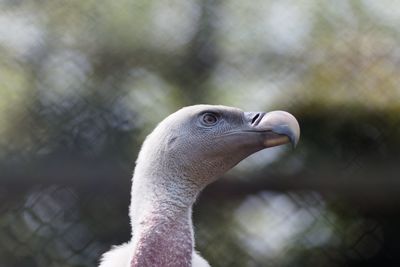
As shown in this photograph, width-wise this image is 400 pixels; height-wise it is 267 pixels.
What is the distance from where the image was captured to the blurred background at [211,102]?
10.0 feet

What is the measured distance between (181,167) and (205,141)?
0.09m

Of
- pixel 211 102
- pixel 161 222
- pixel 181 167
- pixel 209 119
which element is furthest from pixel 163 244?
pixel 211 102

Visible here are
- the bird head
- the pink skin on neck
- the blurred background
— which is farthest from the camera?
the blurred background

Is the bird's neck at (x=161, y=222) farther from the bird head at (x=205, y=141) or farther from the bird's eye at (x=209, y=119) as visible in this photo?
the bird's eye at (x=209, y=119)

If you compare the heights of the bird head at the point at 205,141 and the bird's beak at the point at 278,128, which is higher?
the bird's beak at the point at 278,128

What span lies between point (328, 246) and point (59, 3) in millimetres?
1394

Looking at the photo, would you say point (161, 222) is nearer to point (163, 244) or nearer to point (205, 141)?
point (163, 244)

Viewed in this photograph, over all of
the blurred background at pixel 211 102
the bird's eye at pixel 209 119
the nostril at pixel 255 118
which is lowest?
the blurred background at pixel 211 102

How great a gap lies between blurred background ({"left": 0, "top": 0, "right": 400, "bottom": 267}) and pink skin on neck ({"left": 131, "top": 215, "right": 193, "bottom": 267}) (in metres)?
0.90

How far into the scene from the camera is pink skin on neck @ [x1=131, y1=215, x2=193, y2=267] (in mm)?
2057

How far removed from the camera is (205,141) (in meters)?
2.25

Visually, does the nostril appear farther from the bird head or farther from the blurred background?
the blurred background

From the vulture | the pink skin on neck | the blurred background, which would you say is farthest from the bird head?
the blurred background

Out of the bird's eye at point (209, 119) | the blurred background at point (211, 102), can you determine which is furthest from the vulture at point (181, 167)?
the blurred background at point (211, 102)
